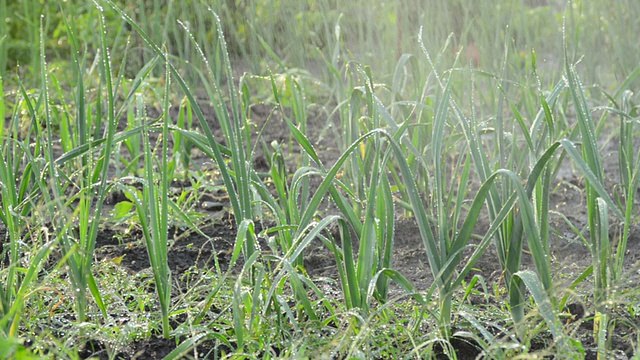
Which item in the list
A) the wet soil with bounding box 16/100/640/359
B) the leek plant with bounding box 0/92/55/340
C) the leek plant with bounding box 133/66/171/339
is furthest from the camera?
the wet soil with bounding box 16/100/640/359

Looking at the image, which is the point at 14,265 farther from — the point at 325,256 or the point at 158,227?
the point at 325,256

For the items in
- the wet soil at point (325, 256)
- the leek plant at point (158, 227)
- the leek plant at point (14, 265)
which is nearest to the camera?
the leek plant at point (14, 265)

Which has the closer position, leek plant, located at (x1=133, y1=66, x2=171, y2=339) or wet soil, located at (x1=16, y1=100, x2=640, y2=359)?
leek plant, located at (x1=133, y1=66, x2=171, y2=339)

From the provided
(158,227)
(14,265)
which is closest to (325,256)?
(158,227)

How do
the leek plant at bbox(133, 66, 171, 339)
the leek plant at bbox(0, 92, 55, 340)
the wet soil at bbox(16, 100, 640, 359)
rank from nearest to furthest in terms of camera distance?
the leek plant at bbox(0, 92, 55, 340)
the leek plant at bbox(133, 66, 171, 339)
the wet soil at bbox(16, 100, 640, 359)

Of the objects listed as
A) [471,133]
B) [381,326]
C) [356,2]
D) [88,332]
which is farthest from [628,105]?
[356,2]

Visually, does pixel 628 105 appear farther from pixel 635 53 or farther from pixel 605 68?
pixel 605 68

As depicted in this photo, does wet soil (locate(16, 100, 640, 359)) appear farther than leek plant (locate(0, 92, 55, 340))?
Yes

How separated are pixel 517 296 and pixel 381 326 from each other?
29cm

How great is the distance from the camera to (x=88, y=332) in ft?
5.47

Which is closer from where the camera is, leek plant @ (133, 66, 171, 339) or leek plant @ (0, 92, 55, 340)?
leek plant @ (0, 92, 55, 340)

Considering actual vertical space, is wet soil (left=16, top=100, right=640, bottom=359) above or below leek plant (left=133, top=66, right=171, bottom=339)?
below

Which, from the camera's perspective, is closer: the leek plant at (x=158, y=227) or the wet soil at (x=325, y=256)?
the leek plant at (x=158, y=227)

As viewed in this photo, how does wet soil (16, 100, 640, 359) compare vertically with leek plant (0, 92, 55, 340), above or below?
below
